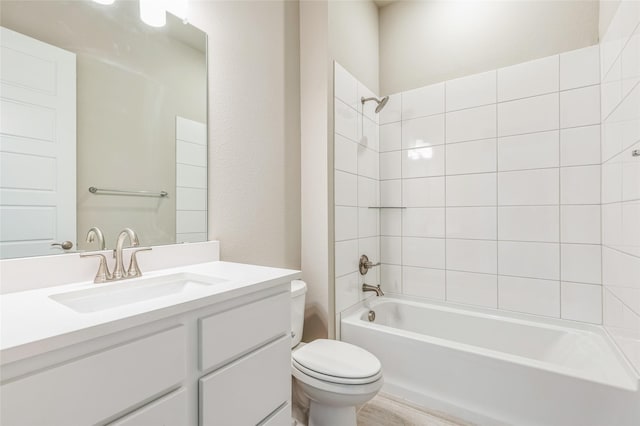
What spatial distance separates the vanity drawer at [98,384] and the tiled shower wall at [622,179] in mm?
1679

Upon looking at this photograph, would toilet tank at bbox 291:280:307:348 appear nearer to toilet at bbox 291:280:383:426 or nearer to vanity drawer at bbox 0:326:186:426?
toilet at bbox 291:280:383:426

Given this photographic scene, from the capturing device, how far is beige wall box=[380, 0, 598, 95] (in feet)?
6.18

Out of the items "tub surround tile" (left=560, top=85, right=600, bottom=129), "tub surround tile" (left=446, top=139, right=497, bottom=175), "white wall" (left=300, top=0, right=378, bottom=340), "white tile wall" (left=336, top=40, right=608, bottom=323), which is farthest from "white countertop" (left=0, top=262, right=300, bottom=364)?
"tub surround tile" (left=560, top=85, right=600, bottom=129)

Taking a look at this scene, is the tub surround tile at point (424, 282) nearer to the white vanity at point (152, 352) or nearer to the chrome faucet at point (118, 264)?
the white vanity at point (152, 352)

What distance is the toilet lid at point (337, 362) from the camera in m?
1.32

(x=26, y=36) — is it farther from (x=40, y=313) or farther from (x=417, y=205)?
(x=417, y=205)

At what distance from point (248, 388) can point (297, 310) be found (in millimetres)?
707

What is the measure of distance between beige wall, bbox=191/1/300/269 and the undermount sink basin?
0.35 meters

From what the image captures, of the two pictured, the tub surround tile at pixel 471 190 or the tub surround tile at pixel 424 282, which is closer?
the tub surround tile at pixel 471 190

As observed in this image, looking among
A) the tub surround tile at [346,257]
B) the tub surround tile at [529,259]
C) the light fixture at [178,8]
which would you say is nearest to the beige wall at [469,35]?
the tub surround tile at [529,259]

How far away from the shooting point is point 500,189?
80.1 inches

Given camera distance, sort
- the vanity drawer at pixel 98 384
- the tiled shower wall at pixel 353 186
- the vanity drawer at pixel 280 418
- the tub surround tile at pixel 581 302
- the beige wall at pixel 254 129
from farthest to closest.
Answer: the tiled shower wall at pixel 353 186 → the tub surround tile at pixel 581 302 → the beige wall at pixel 254 129 → the vanity drawer at pixel 280 418 → the vanity drawer at pixel 98 384

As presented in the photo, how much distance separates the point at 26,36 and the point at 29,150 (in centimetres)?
35

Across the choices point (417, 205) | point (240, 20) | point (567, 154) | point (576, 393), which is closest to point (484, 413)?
point (576, 393)
